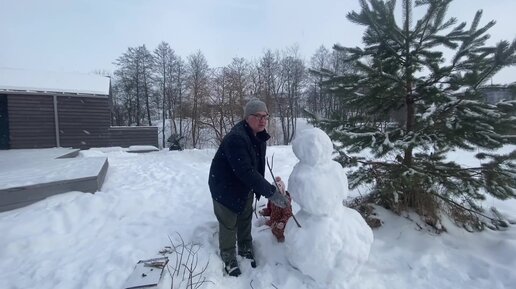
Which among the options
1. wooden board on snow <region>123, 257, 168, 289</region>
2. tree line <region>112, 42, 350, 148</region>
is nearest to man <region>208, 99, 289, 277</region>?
wooden board on snow <region>123, 257, 168, 289</region>

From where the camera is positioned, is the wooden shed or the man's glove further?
the wooden shed

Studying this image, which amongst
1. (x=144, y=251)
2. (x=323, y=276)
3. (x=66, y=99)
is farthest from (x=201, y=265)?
(x=66, y=99)

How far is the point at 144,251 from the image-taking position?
3.36 m

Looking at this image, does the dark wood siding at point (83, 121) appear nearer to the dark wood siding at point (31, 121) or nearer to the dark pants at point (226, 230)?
the dark wood siding at point (31, 121)

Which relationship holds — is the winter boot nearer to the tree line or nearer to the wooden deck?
the wooden deck

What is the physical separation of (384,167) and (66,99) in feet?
49.8

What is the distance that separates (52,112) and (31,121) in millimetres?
906

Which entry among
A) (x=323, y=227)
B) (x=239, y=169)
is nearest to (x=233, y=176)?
(x=239, y=169)

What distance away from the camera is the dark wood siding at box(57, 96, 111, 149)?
14.5 meters

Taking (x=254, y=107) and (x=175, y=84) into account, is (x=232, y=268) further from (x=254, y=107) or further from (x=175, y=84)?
(x=175, y=84)

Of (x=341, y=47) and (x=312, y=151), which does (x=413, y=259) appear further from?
(x=341, y=47)

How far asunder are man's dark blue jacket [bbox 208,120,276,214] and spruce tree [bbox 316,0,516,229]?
4.15 feet

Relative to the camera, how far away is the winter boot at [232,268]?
9.78 ft

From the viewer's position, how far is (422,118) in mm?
3672
